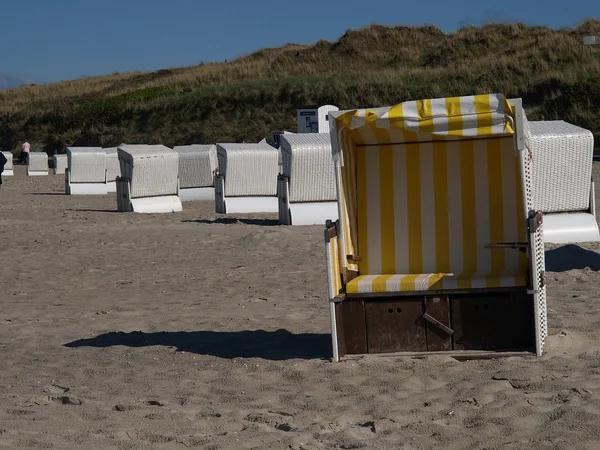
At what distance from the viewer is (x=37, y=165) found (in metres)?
37.7

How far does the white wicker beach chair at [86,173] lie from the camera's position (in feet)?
87.0

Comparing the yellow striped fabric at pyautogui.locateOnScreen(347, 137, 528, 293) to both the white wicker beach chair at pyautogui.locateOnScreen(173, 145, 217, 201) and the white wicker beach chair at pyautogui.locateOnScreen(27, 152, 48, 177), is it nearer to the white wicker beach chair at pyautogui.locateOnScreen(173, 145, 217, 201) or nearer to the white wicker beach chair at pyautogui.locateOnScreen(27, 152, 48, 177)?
the white wicker beach chair at pyautogui.locateOnScreen(173, 145, 217, 201)

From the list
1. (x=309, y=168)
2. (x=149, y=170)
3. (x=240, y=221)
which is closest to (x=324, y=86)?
(x=149, y=170)

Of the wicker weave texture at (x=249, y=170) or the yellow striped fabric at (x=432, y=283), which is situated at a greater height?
the wicker weave texture at (x=249, y=170)

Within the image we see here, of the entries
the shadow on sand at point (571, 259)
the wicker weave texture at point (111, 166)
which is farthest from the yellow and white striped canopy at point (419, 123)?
the wicker weave texture at point (111, 166)

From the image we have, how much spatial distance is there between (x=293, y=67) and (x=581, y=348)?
5376 centimetres

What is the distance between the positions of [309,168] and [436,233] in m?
8.54

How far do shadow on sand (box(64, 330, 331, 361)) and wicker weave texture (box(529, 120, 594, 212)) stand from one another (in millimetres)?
4885

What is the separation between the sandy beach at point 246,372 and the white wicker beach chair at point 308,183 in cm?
360

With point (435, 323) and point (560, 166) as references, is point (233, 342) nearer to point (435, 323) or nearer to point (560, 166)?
point (435, 323)

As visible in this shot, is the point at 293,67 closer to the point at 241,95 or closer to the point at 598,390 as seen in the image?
the point at 241,95

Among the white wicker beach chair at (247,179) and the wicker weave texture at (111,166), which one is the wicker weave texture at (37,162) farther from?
the white wicker beach chair at (247,179)

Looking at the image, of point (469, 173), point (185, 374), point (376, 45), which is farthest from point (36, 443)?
point (376, 45)

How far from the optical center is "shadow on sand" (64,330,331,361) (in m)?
6.84
